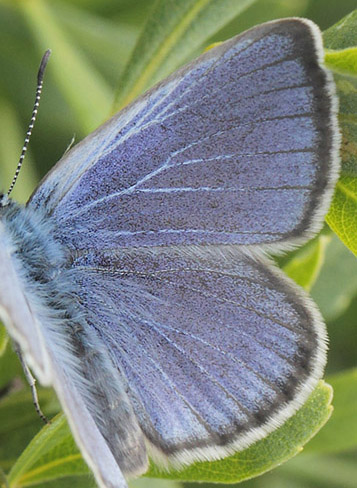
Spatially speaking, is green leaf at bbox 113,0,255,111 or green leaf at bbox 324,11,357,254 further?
green leaf at bbox 113,0,255,111

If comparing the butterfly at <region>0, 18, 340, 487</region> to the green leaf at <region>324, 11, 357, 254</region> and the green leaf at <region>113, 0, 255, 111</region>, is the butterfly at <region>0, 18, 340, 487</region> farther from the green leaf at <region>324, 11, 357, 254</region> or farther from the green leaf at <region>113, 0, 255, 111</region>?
the green leaf at <region>113, 0, 255, 111</region>

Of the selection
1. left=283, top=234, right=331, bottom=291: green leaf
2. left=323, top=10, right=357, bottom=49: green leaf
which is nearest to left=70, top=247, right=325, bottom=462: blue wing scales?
left=283, top=234, right=331, bottom=291: green leaf

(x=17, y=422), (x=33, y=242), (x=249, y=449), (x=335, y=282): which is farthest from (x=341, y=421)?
(x=33, y=242)

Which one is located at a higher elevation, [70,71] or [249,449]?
[70,71]

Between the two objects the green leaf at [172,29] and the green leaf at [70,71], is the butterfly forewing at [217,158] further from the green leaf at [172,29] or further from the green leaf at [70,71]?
the green leaf at [70,71]

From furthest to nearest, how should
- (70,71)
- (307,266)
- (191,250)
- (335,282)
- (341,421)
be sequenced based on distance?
(70,71), (335,282), (341,421), (307,266), (191,250)

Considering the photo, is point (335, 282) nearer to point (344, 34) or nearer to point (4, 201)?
point (344, 34)
